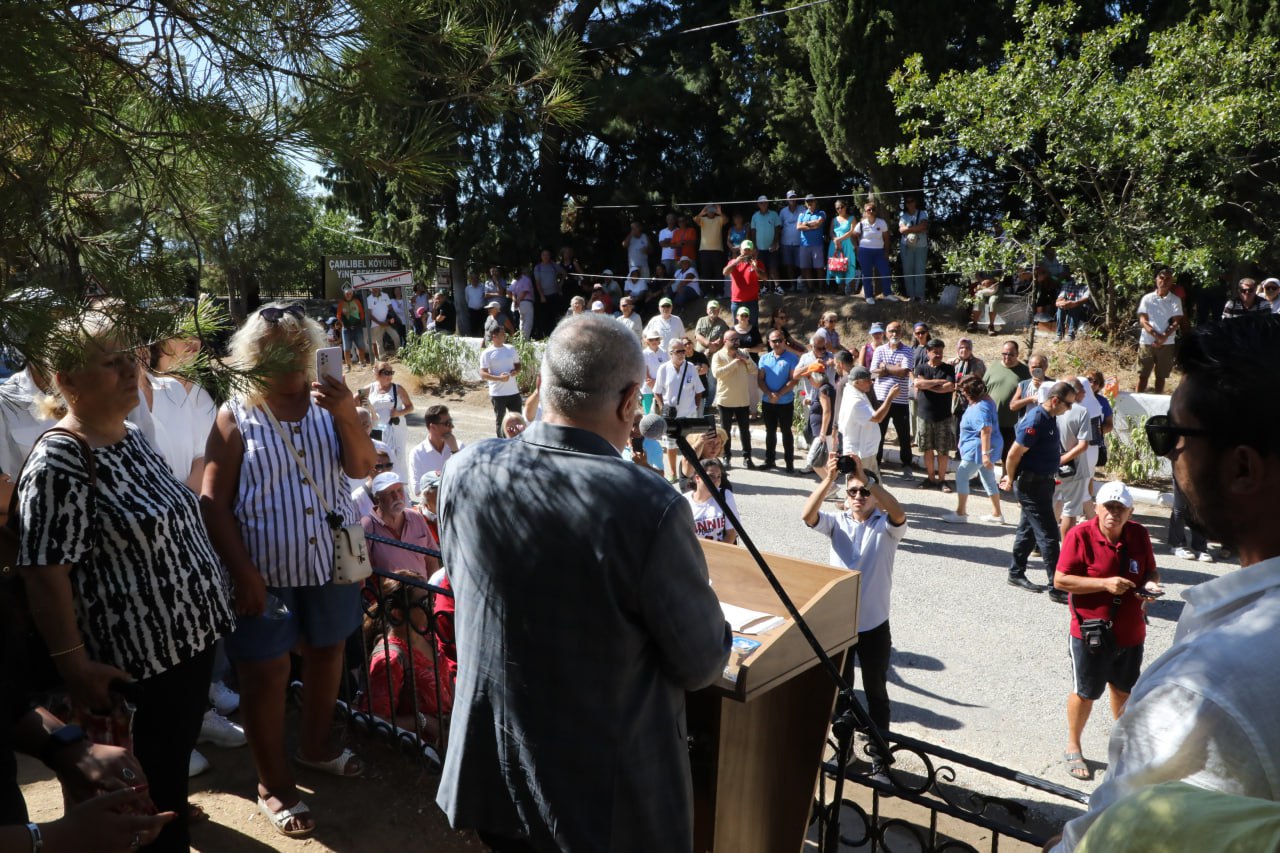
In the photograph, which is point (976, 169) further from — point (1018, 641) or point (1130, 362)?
point (1018, 641)

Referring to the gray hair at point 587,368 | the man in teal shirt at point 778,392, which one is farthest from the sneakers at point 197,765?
the man in teal shirt at point 778,392

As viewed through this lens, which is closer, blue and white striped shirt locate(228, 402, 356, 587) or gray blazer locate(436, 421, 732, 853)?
gray blazer locate(436, 421, 732, 853)

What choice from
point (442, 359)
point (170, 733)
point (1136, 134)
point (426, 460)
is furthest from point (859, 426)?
point (442, 359)

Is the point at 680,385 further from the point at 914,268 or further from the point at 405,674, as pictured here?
the point at 914,268

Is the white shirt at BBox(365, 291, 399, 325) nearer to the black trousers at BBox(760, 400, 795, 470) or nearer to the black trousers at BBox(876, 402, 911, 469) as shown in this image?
the black trousers at BBox(760, 400, 795, 470)

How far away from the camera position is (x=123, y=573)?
267 centimetres

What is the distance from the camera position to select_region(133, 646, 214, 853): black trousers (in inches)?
110

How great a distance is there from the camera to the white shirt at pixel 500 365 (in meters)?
Answer: 12.2

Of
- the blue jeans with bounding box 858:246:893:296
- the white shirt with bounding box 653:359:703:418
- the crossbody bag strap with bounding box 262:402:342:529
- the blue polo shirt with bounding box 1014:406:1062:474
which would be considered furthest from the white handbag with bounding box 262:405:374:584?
the blue jeans with bounding box 858:246:893:296

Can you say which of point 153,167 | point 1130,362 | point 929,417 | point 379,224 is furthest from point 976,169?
point 153,167

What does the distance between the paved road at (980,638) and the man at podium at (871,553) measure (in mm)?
614

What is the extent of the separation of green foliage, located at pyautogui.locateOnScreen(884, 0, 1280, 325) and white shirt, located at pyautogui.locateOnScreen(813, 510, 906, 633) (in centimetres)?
915

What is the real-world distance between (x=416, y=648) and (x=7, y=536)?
2074 mm

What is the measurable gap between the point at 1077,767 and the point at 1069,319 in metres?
11.7
